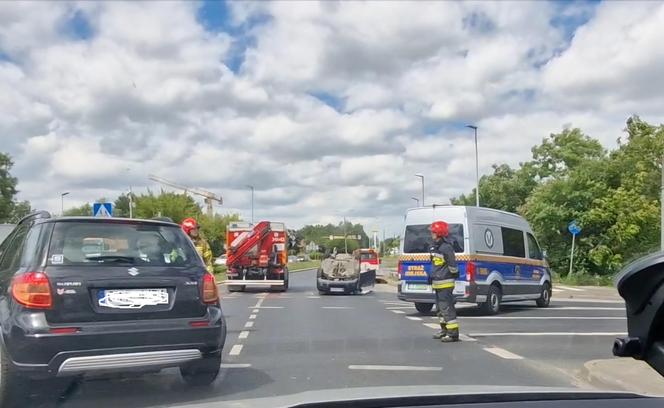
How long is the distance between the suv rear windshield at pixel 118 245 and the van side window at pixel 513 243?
450 inches

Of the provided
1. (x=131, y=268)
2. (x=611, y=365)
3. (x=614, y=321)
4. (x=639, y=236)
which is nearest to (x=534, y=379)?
(x=611, y=365)

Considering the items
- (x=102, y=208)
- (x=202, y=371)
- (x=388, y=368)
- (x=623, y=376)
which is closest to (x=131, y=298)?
(x=202, y=371)

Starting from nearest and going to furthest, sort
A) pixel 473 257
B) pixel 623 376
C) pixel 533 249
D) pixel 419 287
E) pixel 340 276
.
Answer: pixel 623 376 → pixel 473 257 → pixel 419 287 → pixel 533 249 → pixel 340 276

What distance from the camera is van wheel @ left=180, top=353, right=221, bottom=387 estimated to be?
6763mm

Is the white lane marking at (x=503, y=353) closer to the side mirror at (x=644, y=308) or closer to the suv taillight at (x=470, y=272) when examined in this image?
the suv taillight at (x=470, y=272)

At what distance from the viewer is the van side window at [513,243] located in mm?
17062

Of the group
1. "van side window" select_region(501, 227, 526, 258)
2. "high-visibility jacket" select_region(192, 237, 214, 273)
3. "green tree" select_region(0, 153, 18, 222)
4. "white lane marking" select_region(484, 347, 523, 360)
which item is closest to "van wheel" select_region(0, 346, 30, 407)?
"white lane marking" select_region(484, 347, 523, 360)

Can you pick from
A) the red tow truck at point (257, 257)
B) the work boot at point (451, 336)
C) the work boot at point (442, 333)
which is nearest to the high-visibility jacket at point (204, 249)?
the work boot at point (442, 333)

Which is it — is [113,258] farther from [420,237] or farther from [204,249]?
[420,237]

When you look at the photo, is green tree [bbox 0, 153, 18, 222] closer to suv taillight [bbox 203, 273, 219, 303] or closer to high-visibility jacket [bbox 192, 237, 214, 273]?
high-visibility jacket [bbox 192, 237, 214, 273]

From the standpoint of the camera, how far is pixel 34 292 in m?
5.93

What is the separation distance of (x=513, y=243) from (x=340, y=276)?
9.34m

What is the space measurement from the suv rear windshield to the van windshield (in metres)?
9.53

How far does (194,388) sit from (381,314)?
9.60m
